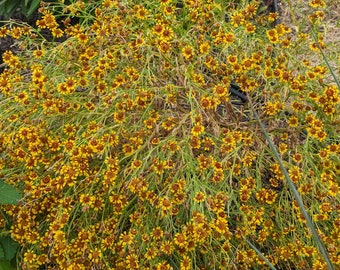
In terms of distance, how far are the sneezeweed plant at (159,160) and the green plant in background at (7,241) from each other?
38mm

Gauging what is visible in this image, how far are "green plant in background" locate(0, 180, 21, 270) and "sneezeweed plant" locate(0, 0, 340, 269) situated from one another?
0.04m

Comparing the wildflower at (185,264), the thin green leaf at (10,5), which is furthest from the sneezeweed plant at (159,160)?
the thin green leaf at (10,5)

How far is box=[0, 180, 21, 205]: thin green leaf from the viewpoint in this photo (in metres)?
1.57

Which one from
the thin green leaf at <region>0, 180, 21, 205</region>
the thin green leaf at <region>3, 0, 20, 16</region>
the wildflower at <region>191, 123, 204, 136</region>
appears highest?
the thin green leaf at <region>3, 0, 20, 16</region>

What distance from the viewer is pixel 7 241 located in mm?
1753

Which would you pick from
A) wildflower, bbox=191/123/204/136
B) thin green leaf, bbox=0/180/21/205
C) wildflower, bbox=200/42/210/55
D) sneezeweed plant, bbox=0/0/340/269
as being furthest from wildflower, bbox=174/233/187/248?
wildflower, bbox=200/42/210/55

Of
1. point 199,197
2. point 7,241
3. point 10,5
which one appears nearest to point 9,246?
point 7,241

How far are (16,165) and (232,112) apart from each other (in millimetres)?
773

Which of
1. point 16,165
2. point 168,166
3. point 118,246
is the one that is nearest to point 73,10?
point 16,165

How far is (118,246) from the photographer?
1623 mm

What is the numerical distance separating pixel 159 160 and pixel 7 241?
1.90 ft

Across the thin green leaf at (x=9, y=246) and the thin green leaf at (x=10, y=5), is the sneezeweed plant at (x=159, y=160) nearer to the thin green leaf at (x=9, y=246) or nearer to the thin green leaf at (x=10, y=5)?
the thin green leaf at (x=9, y=246)

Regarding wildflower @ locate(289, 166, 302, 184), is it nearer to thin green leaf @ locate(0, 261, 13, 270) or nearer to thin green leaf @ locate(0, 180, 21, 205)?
thin green leaf @ locate(0, 180, 21, 205)

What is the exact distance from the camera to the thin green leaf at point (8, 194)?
1571 mm
